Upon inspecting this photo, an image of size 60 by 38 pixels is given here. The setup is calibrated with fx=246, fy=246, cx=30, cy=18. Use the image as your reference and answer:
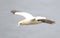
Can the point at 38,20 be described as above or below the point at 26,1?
below

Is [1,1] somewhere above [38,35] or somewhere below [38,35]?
above

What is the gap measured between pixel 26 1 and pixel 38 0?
200mm

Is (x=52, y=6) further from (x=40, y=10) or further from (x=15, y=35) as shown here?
(x=15, y=35)

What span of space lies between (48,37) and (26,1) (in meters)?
1.26

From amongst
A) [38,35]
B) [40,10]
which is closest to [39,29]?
[38,35]

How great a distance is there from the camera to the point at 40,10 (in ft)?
12.1

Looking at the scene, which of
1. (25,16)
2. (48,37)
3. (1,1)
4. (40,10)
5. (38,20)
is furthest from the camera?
(1,1)

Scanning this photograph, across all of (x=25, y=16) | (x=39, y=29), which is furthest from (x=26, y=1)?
(x=25, y=16)

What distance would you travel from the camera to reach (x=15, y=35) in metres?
3.05

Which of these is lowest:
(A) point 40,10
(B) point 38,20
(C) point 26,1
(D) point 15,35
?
(B) point 38,20

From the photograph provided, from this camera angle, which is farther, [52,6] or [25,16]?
[52,6]

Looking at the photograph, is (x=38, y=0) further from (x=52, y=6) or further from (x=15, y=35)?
(x=15, y=35)

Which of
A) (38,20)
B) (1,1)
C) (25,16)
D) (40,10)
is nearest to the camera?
(38,20)

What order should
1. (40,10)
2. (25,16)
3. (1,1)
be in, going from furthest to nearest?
(1,1) < (40,10) < (25,16)
